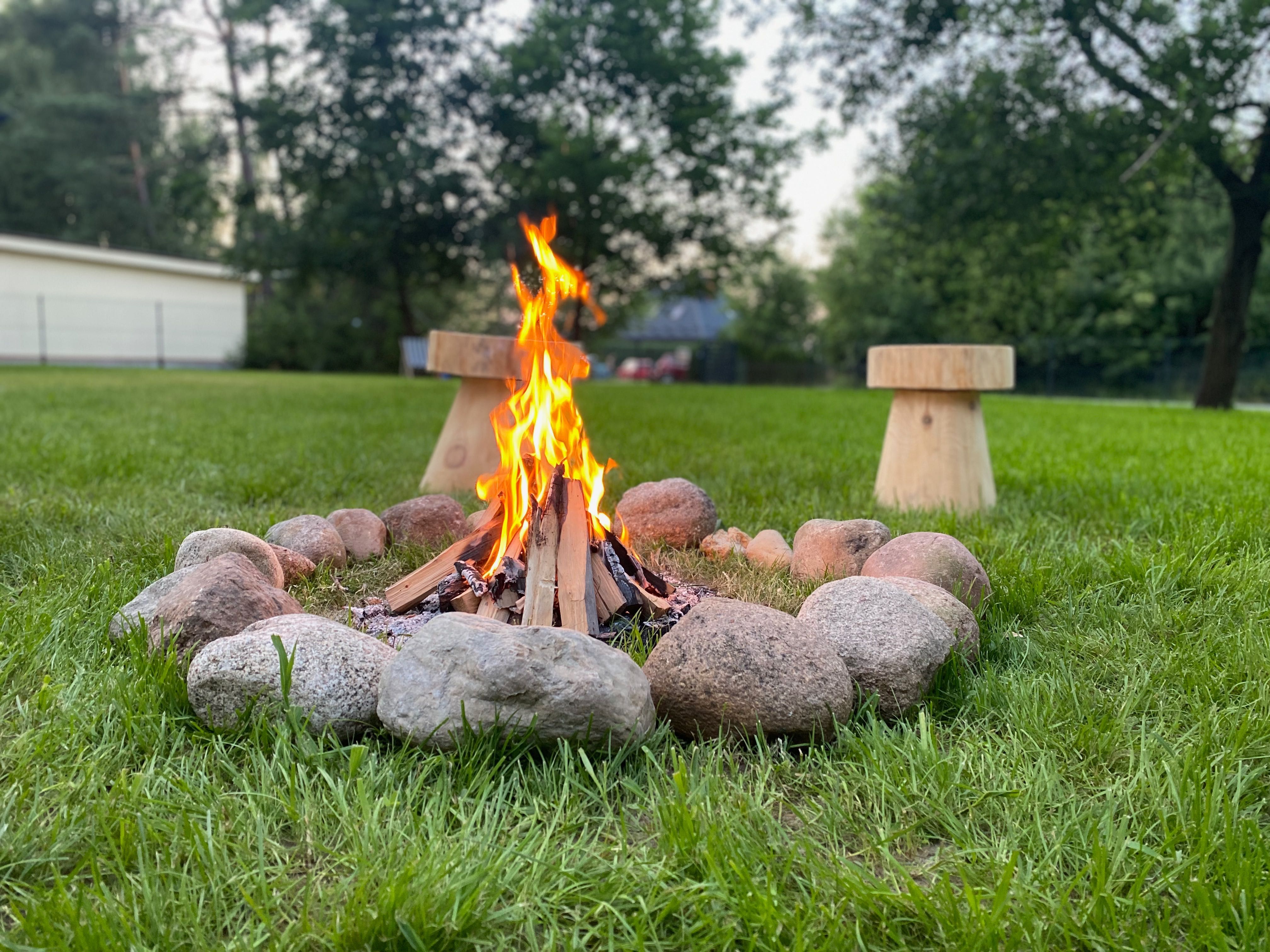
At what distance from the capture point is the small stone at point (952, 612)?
208 cm

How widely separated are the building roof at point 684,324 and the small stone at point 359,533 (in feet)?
158

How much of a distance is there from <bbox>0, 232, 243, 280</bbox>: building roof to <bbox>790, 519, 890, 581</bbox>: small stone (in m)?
24.3

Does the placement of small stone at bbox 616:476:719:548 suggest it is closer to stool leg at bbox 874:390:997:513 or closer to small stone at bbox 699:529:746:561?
small stone at bbox 699:529:746:561

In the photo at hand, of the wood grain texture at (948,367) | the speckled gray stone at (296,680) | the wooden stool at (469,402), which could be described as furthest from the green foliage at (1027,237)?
the speckled gray stone at (296,680)

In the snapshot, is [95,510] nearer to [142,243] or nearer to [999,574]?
[999,574]

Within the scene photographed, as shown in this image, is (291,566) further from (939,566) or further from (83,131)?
(83,131)

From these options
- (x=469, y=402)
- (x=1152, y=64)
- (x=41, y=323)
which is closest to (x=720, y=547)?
(x=469, y=402)

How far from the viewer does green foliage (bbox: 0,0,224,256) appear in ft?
97.7

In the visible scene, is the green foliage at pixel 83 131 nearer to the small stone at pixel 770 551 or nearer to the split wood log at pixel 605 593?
the small stone at pixel 770 551

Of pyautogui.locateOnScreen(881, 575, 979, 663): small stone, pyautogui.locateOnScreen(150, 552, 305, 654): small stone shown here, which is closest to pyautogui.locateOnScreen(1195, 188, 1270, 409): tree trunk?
pyautogui.locateOnScreen(881, 575, 979, 663): small stone

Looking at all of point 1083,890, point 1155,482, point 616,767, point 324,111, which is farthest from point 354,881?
point 324,111

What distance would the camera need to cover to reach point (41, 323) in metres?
23.9

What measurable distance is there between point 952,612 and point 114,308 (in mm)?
29074

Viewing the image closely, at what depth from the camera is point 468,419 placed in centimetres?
431
